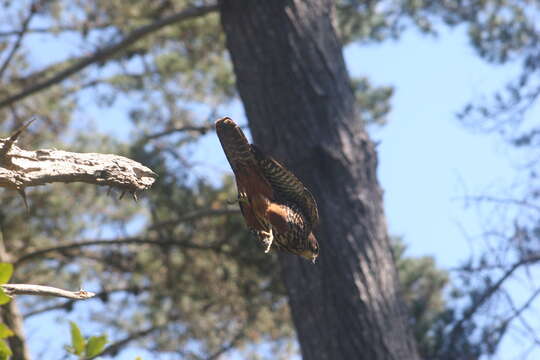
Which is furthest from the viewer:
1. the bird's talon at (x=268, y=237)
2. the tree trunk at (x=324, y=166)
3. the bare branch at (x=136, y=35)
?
the bare branch at (x=136, y=35)

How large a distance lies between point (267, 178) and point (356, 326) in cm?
257

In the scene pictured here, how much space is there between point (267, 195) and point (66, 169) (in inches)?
20.2

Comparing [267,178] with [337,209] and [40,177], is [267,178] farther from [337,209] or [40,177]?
[337,209]

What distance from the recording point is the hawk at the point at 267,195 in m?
1.89

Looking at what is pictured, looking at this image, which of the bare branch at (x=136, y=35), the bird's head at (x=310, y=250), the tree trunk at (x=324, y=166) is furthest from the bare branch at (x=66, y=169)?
the bare branch at (x=136, y=35)

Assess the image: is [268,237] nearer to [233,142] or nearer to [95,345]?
[233,142]

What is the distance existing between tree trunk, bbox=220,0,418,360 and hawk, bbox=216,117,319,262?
7.91 feet

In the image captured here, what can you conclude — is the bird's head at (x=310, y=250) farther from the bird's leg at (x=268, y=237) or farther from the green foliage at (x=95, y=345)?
the green foliage at (x=95, y=345)

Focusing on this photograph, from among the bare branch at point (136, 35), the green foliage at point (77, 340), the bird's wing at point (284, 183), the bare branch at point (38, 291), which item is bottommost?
the green foliage at point (77, 340)

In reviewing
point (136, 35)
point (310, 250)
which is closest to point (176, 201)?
point (136, 35)

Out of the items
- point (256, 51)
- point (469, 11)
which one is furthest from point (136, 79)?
point (256, 51)

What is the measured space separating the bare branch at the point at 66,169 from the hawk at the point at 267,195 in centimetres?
28

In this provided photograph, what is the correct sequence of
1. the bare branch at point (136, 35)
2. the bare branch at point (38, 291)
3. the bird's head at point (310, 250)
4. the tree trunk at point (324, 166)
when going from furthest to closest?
the bare branch at point (136, 35)
the tree trunk at point (324, 166)
the bird's head at point (310, 250)
the bare branch at point (38, 291)

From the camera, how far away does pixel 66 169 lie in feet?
6.49
